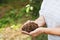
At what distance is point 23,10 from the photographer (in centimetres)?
511

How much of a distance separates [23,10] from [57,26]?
3.32 metres

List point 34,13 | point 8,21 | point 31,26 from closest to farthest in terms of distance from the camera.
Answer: point 31,26, point 34,13, point 8,21

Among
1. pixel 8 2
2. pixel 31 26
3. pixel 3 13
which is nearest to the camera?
pixel 31 26

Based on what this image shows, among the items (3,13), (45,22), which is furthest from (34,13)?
(45,22)

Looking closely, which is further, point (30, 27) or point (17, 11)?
point (17, 11)

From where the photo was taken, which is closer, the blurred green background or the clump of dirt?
the clump of dirt

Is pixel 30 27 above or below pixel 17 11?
above

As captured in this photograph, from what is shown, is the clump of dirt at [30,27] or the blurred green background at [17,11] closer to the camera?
the clump of dirt at [30,27]

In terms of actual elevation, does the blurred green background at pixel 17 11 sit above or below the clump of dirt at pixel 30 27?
below

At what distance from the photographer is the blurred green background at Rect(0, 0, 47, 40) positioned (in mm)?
4502

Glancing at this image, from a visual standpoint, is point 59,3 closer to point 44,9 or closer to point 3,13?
point 44,9

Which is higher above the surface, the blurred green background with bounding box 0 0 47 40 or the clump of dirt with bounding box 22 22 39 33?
the clump of dirt with bounding box 22 22 39 33

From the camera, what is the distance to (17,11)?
211 inches

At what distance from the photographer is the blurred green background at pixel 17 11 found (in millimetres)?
4502
